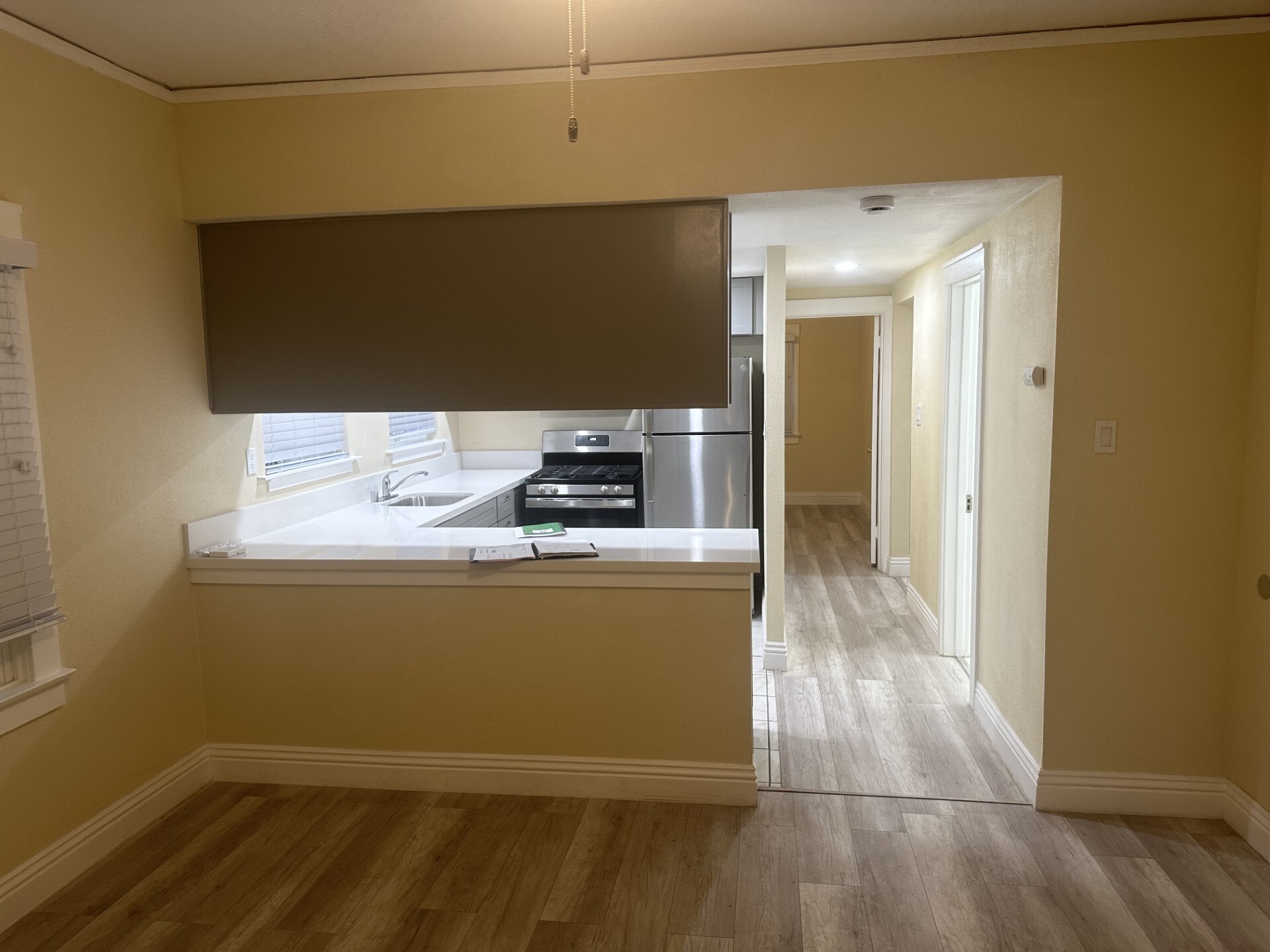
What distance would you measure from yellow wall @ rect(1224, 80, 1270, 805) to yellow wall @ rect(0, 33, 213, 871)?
11.9 ft

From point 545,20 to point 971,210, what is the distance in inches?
69.0

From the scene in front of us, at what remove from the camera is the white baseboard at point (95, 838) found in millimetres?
2420

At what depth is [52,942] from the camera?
7.57ft

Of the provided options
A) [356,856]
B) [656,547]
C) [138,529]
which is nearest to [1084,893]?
[656,547]

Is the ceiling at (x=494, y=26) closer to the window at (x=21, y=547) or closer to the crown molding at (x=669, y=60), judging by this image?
the crown molding at (x=669, y=60)

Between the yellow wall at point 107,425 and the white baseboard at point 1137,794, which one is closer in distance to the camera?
the yellow wall at point 107,425

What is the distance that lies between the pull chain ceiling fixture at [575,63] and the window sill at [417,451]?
2588 mm

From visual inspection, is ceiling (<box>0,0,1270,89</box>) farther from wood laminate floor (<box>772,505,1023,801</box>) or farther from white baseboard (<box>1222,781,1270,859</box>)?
wood laminate floor (<box>772,505,1023,801</box>)

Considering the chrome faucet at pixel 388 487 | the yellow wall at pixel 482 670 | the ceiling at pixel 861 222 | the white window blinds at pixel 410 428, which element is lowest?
the yellow wall at pixel 482 670

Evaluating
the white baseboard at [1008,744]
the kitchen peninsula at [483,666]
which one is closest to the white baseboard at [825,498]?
the white baseboard at [1008,744]

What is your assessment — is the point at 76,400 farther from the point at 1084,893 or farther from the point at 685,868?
the point at 1084,893

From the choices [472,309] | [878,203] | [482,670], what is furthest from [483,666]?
[878,203]

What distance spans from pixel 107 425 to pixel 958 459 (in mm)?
3742

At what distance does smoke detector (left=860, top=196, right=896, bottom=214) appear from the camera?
2.88 m
